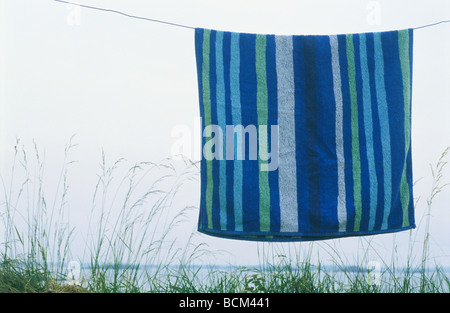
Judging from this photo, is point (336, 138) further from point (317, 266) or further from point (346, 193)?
point (317, 266)

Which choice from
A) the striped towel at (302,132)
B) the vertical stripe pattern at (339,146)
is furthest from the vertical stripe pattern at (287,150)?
the vertical stripe pattern at (339,146)

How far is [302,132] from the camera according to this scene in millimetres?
2373

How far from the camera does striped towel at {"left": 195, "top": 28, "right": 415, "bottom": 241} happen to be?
7.76 feet

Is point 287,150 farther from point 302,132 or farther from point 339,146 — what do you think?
point 339,146

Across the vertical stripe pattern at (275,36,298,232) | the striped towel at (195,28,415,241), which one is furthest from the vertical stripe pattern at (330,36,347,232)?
the vertical stripe pattern at (275,36,298,232)

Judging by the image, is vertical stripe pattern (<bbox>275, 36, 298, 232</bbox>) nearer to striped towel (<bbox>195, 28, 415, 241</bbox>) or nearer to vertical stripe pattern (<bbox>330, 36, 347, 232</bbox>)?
striped towel (<bbox>195, 28, 415, 241</bbox>)

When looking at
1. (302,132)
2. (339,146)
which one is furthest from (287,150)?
(339,146)

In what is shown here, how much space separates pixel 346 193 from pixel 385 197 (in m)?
0.18

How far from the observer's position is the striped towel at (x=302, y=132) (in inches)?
93.1

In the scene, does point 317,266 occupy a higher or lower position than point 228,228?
lower

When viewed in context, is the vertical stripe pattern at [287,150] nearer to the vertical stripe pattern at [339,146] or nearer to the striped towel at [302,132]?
the striped towel at [302,132]

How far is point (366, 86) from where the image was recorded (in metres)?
2.40
